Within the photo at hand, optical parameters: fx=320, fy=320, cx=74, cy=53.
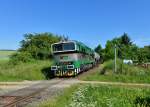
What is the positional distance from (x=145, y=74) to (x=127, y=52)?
174ft

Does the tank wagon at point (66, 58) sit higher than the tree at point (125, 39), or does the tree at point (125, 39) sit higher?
the tree at point (125, 39)

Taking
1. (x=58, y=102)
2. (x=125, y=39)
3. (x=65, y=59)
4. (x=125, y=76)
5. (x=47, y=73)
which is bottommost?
(x=58, y=102)

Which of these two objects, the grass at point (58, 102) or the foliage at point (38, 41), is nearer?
the grass at point (58, 102)

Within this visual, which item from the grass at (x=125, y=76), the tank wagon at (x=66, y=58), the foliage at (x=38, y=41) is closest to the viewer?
the grass at (x=125, y=76)

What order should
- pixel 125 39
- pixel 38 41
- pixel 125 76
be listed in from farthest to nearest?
1. pixel 125 39
2. pixel 38 41
3. pixel 125 76

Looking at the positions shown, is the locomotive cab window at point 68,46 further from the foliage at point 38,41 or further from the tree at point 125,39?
the tree at point 125,39

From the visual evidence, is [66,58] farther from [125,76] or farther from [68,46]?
[125,76]

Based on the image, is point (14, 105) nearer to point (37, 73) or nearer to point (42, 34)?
point (37, 73)

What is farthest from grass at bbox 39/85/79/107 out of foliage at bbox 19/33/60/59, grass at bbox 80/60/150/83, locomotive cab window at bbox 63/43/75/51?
foliage at bbox 19/33/60/59

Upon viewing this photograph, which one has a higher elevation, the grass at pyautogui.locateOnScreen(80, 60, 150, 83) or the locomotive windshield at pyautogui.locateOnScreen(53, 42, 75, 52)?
the locomotive windshield at pyautogui.locateOnScreen(53, 42, 75, 52)

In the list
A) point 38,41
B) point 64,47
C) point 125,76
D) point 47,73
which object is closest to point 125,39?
point 38,41

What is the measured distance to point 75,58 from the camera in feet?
106

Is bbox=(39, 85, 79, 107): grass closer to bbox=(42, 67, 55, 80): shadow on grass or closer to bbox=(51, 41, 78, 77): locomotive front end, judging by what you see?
bbox=(51, 41, 78, 77): locomotive front end

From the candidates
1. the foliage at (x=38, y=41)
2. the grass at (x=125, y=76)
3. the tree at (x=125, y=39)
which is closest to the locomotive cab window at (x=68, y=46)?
the grass at (x=125, y=76)
